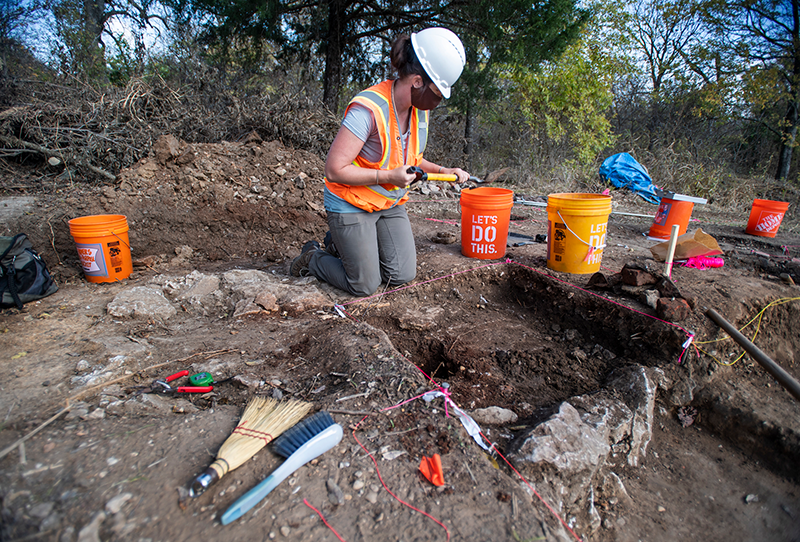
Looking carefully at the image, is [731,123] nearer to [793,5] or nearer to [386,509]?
[793,5]

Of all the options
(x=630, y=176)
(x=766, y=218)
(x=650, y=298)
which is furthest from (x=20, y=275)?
(x=630, y=176)

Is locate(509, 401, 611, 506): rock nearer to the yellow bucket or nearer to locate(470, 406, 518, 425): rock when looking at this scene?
locate(470, 406, 518, 425): rock

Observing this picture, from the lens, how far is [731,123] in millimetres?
10281

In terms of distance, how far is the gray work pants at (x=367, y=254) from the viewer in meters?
2.80

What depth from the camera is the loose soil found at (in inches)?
48.1

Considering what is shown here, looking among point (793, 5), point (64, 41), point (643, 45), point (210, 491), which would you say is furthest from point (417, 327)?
point (643, 45)

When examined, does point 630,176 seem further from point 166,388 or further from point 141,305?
point 166,388

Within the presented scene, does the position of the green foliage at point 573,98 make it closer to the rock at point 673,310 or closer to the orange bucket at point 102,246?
the rock at point 673,310

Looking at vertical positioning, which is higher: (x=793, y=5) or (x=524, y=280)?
(x=793, y=5)

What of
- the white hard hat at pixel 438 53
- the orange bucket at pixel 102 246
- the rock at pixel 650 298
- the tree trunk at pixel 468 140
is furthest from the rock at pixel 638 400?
the tree trunk at pixel 468 140

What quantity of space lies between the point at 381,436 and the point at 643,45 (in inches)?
567

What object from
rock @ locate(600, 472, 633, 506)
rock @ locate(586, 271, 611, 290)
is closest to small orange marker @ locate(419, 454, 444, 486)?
rock @ locate(600, 472, 633, 506)

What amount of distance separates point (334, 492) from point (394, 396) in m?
0.53

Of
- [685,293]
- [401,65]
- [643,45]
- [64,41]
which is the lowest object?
[685,293]
